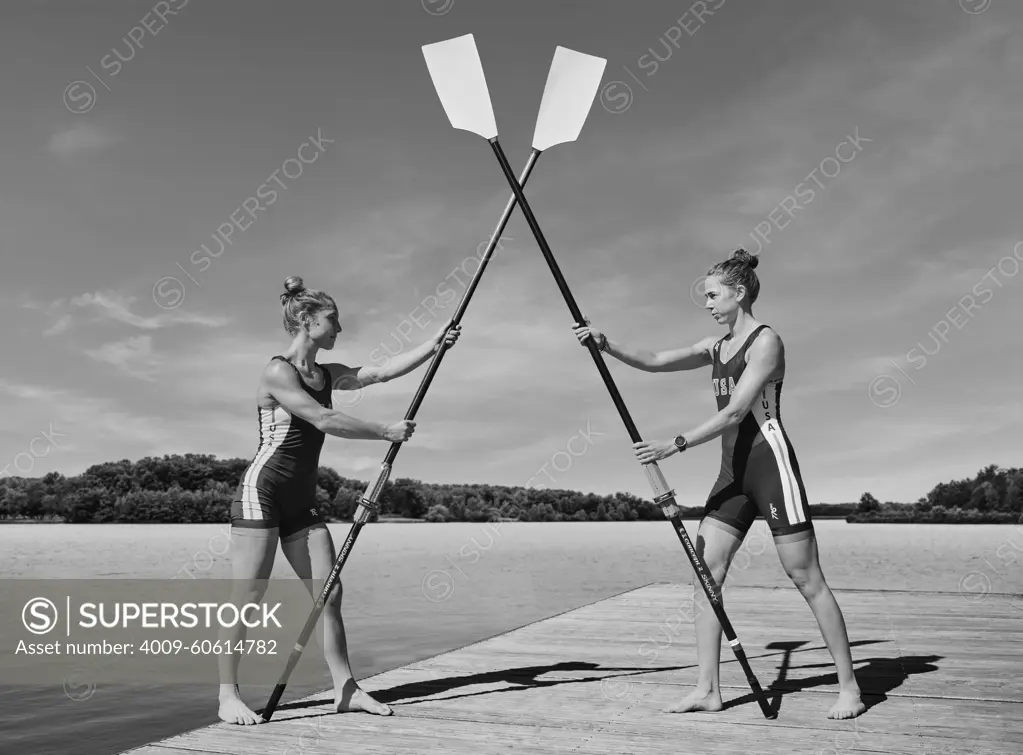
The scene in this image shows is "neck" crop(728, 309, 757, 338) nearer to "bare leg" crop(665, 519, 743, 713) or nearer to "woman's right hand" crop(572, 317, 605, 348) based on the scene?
"woman's right hand" crop(572, 317, 605, 348)

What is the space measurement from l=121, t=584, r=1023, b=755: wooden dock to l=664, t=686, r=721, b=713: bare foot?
5 cm

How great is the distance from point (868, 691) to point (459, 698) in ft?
6.57

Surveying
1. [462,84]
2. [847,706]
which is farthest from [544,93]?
[847,706]

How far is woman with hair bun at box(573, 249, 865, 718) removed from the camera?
3.51 metres

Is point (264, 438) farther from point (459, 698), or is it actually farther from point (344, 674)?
point (459, 698)

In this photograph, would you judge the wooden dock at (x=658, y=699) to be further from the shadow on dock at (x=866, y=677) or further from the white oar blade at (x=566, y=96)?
the white oar blade at (x=566, y=96)

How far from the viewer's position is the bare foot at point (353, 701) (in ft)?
12.1

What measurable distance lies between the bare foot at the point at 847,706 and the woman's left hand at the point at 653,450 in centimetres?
131

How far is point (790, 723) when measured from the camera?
3492mm

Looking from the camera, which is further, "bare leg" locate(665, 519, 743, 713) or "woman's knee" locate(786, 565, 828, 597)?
"bare leg" locate(665, 519, 743, 713)

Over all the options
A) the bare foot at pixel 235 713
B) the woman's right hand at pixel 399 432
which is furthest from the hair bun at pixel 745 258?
the bare foot at pixel 235 713

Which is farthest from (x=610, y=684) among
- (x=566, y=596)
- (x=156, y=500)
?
(x=156, y=500)

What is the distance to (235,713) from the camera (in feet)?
11.5

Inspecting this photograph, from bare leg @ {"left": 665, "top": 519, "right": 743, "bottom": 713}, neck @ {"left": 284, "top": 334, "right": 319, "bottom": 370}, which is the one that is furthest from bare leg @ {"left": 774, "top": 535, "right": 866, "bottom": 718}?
neck @ {"left": 284, "top": 334, "right": 319, "bottom": 370}
